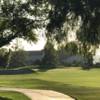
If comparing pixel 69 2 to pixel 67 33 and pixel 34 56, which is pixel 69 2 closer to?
pixel 67 33

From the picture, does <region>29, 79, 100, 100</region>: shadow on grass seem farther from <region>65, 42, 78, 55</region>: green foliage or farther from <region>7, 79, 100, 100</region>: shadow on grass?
<region>65, 42, 78, 55</region>: green foliage

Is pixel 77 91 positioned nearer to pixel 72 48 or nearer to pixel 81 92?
pixel 81 92

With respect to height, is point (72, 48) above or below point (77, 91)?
above

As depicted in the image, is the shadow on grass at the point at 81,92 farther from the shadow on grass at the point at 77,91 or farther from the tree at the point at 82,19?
the tree at the point at 82,19

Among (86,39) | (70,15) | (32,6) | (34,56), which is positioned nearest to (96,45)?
(86,39)

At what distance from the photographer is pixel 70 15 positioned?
85.9 feet

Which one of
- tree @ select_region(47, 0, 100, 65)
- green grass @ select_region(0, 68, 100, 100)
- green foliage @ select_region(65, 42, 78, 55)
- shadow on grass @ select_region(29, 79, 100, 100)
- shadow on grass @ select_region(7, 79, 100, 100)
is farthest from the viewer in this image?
green grass @ select_region(0, 68, 100, 100)

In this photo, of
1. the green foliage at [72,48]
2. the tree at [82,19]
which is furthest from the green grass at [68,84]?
the tree at [82,19]

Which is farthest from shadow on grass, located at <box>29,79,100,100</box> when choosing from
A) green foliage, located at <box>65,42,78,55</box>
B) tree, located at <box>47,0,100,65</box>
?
tree, located at <box>47,0,100,65</box>

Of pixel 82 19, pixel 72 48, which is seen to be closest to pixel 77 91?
pixel 72 48

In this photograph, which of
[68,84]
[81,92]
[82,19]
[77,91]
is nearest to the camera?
[82,19]

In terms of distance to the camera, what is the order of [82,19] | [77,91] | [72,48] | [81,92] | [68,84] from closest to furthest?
1. [82,19]
2. [72,48]
3. [81,92]
4. [77,91]
5. [68,84]

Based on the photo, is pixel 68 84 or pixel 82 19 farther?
pixel 68 84

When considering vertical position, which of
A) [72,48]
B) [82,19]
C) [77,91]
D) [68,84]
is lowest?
[68,84]
